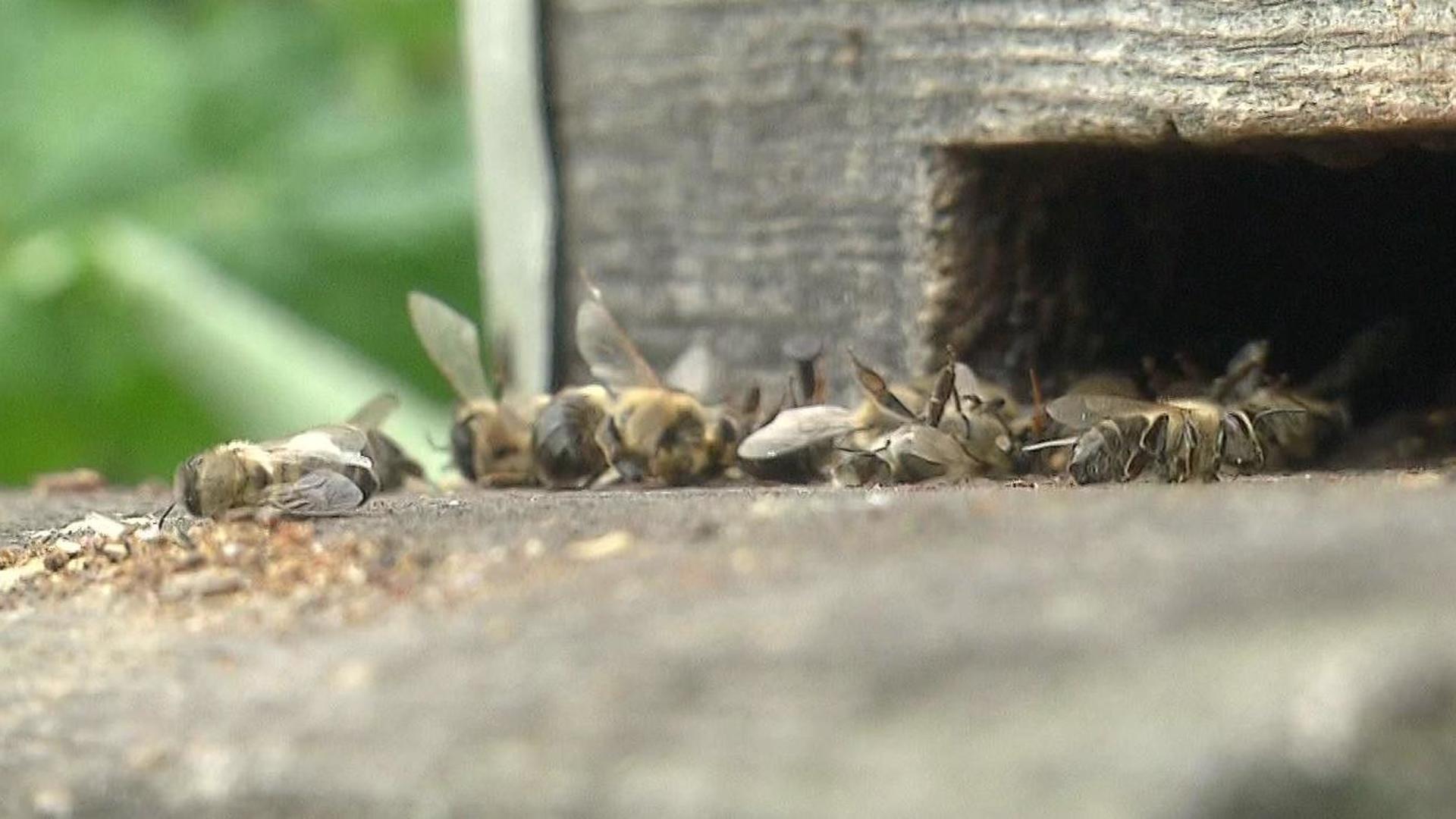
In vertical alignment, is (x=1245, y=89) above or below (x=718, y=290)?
above

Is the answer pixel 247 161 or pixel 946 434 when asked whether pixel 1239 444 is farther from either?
pixel 247 161

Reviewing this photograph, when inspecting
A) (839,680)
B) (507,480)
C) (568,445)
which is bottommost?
(507,480)

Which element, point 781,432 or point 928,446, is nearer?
point 928,446

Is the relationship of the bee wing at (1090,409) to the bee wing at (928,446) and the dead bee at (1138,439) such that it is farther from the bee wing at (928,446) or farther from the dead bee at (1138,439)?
the bee wing at (928,446)

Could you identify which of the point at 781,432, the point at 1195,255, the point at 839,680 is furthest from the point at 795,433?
the point at 839,680

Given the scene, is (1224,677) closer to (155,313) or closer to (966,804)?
(966,804)

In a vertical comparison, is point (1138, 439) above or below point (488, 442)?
above

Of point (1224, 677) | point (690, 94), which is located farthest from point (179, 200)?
point (1224, 677)
